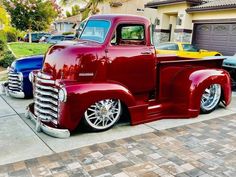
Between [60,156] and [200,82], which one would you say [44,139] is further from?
[200,82]

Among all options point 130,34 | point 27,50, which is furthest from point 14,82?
point 27,50

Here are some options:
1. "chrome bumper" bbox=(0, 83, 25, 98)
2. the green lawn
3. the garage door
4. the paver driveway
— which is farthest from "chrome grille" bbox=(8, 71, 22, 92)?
the garage door

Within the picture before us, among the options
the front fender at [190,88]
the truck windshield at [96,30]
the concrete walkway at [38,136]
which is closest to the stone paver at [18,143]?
the concrete walkway at [38,136]

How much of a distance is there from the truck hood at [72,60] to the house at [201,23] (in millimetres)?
12415

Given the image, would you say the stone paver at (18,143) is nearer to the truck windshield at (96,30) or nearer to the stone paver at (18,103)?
the stone paver at (18,103)

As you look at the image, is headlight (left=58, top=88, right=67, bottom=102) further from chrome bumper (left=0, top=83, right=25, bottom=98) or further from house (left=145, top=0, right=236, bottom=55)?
house (left=145, top=0, right=236, bottom=55)

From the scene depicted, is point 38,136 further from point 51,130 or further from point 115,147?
point 115,147

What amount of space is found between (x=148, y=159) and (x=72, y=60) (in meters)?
2.09

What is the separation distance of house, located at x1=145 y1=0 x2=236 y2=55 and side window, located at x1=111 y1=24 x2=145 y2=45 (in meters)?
11.1

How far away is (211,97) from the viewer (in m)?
6.71

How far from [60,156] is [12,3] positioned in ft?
81.3

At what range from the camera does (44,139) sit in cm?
475

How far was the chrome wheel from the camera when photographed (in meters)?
5.01

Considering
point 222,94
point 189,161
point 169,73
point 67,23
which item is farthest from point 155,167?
point 67,23
